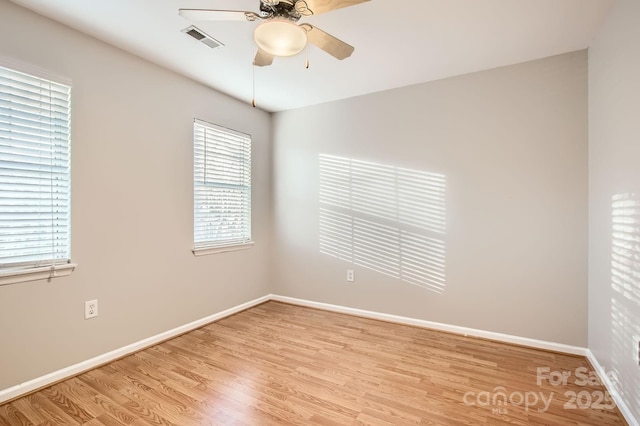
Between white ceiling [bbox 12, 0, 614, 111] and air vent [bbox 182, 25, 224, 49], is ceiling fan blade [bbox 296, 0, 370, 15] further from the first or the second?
air vent [bbox 182, 25, 224, 49]

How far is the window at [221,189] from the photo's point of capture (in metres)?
3.23

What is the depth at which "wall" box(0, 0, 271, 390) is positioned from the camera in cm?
205

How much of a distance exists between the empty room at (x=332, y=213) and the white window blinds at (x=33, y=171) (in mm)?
13

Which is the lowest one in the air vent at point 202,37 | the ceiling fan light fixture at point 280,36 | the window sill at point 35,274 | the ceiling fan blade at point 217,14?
the window sill at point 35,274

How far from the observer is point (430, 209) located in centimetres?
312

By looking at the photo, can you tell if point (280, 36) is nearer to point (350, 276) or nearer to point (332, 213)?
point (332, 213)

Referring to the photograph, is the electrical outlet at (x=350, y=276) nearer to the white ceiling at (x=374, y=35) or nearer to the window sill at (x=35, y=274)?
the white ceiling at (x=374, y=35)

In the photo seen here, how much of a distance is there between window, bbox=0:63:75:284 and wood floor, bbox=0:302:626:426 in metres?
0.93

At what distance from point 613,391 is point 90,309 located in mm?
3616

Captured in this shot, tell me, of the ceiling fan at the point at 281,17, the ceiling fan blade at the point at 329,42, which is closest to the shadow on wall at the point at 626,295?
the ceiling fan blade at the point at 329,42

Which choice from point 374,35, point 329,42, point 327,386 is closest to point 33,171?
point 329,42

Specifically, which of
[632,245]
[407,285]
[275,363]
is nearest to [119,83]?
[275,363]

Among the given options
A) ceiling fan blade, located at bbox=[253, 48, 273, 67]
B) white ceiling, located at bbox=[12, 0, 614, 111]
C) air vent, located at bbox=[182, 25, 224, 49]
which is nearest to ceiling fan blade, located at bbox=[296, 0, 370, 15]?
ceiling fan blade, located at bbox=[253, 48, 273, 67]

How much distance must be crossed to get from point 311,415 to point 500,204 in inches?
91.7
